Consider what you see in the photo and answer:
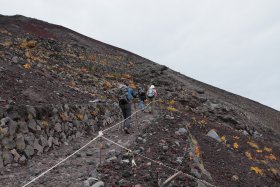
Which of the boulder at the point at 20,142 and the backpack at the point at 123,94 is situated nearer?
the boulder at the point at 20,142

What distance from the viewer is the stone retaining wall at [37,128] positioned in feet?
39.4

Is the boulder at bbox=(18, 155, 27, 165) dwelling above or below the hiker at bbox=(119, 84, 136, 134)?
below

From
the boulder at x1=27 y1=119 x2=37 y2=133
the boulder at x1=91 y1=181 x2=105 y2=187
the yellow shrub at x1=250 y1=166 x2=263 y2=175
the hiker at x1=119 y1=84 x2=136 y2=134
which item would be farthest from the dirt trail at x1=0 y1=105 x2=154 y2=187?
the yellow shrub at x1=250 y1=166 x2=263 y2=175

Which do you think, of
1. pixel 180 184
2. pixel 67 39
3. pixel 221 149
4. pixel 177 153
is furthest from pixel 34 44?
pixel 180 184

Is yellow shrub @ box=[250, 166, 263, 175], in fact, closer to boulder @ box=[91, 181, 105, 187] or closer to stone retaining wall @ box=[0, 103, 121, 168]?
stone retaining wall @ box=[0, 103, 121, 168]

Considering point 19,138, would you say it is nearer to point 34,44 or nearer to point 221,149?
point 221,149

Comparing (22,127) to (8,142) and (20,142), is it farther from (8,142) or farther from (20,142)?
(8,142)

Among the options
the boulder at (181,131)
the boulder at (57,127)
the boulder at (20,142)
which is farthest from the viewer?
the boulder at (181,131)

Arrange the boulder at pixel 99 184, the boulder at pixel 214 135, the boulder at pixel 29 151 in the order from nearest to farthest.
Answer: the boulder at pixel 99 184
the boulder at pixel 29 151
the boulder at pixel 214 135

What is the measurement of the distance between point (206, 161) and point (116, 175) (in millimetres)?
6238

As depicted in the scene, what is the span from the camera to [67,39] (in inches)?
2018

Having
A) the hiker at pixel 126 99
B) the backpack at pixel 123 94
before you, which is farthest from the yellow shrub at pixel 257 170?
the backpack at pixel 123 94

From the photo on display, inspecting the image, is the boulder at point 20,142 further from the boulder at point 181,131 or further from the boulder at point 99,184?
the boulder at point 181,131

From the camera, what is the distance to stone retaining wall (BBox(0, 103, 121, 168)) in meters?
12.0
